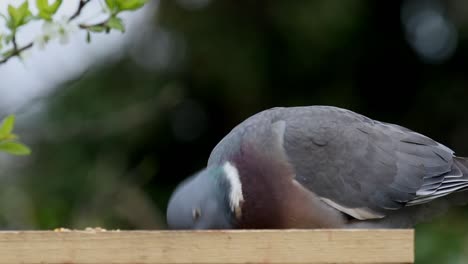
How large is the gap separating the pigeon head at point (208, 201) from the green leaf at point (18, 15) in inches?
34.1

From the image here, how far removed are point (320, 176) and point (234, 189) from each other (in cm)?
61

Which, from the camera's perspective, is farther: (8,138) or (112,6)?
(112,6)

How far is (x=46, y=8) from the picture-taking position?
2516 millimetres

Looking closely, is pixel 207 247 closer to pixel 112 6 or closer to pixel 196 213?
pixel 196 213

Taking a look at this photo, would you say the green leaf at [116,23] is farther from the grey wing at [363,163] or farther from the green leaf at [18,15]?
the grey wing at [363,163]

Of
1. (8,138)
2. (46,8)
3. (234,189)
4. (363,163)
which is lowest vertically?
(363,163)

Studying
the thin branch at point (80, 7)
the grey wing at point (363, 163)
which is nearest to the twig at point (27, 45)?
the thin branch at point (80, 7)

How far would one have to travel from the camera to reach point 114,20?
2.65 meters

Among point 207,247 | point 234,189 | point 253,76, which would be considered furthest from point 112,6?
point 253,76

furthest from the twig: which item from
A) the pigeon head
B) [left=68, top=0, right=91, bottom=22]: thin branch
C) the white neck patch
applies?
the white neck patch

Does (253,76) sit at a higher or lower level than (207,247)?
lower

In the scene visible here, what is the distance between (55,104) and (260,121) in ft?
9.19

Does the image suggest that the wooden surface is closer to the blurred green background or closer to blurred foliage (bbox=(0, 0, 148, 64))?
blurred foliage (bbox=(0, 0, 148, 64))

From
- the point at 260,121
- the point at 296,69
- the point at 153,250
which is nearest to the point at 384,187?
the point at 260,121
